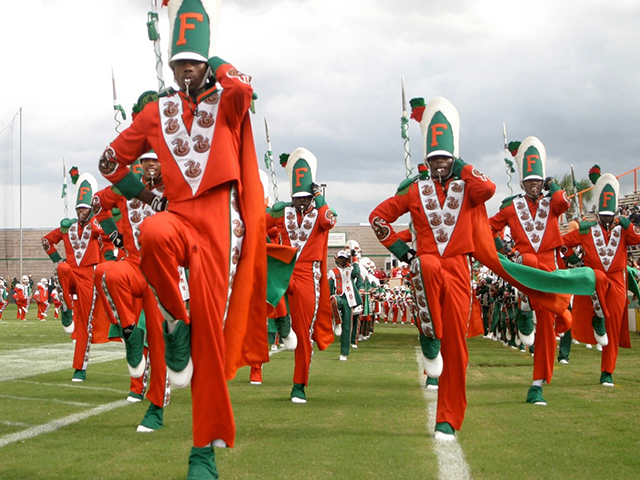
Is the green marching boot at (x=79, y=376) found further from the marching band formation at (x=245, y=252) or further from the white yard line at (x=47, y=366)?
the white yard line at (x=47, y=366)

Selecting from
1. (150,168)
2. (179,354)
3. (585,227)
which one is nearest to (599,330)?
(585,227)

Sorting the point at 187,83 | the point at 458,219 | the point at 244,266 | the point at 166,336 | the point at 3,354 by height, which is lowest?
the point at 3,354

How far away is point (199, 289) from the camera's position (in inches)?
163

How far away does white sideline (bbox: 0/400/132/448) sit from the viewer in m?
5.47

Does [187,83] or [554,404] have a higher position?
[187,83]

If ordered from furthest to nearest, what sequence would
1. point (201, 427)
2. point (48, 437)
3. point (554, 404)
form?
point (554, 404) < point (48, 437) < point (201, 427)

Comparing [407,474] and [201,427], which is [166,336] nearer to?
[201,427]

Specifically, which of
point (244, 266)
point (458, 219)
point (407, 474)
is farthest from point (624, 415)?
point (244, 266)

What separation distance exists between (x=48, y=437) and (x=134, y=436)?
1.95 ft

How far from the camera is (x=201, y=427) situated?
405 centimetres

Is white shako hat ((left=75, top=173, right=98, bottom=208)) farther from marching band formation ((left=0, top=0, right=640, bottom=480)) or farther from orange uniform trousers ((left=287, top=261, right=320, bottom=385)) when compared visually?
orange uniform trousers ((left=287, top=261, right=320, bottom=385))

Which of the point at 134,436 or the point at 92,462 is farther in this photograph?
the point at 134,436

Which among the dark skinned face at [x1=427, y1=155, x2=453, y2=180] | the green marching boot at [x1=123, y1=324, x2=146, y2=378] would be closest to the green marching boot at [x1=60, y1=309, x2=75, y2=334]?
the green marching boot at [x1=123, y1=324, x2=146, y2=378]

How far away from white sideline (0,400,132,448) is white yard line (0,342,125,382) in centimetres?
289
